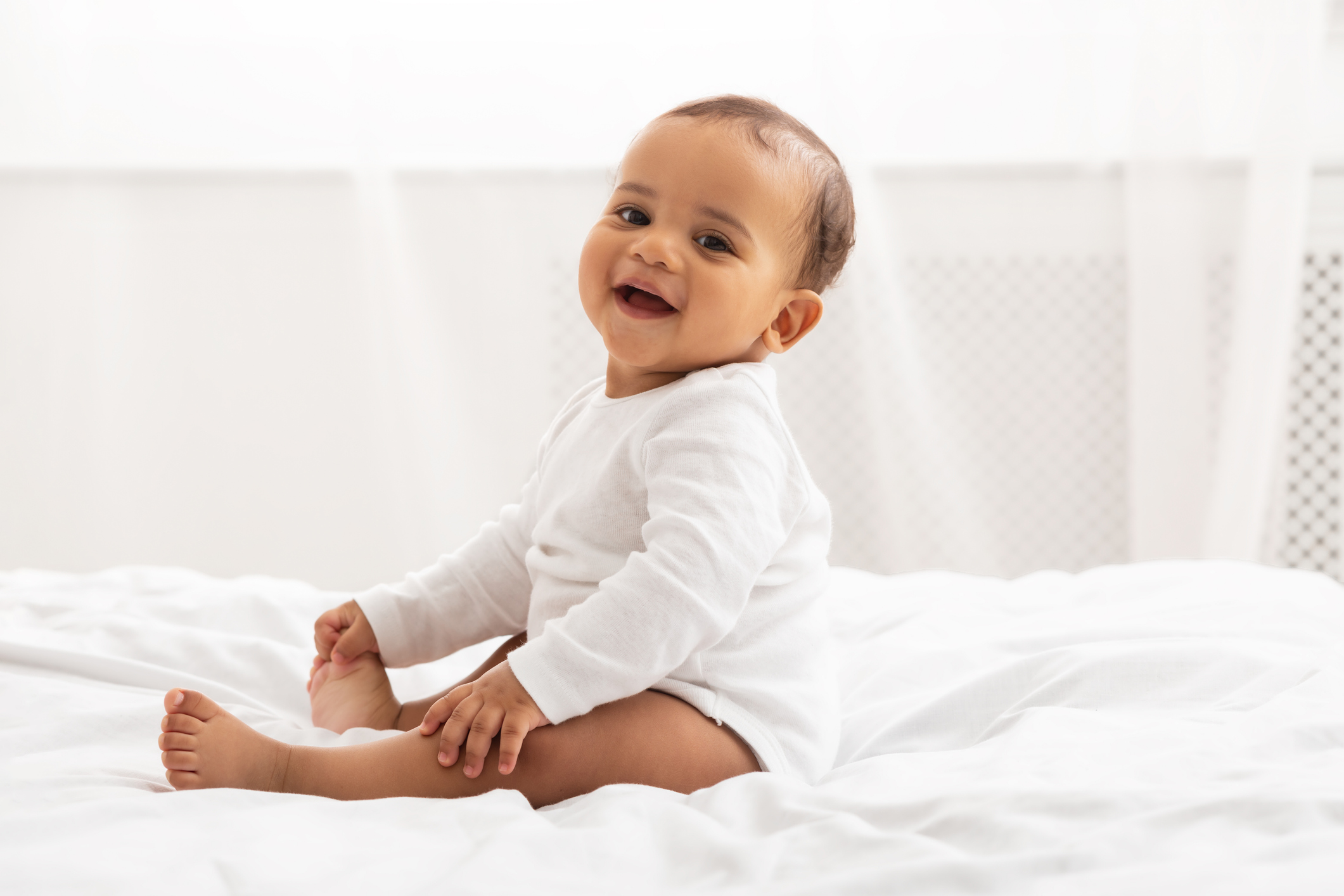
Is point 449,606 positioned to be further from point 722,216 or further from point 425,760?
point 722,216

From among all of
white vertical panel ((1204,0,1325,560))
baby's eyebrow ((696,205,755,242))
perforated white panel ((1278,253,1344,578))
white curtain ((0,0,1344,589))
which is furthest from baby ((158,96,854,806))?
perforated white panel ((1278,253,1344,578))

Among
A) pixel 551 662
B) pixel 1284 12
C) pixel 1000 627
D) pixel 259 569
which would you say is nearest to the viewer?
pixel 551 662

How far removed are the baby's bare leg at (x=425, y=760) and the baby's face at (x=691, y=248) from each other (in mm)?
262

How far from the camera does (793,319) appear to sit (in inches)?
32.8

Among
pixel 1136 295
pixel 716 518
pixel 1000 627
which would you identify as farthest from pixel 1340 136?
pixel 716 518

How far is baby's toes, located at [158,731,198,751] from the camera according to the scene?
2.02ft

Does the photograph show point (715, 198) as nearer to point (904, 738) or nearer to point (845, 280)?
point (904, 738)

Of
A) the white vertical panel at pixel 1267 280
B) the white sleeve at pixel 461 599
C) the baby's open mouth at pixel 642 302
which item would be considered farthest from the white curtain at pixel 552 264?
the baby's open mouth at pixel 642 302

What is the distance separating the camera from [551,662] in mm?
648

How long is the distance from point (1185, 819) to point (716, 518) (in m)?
0.30

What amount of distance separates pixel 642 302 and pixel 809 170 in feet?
0.51

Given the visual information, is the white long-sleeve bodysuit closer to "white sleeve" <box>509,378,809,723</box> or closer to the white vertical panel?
"white sleeve" <box>509,378,809,723</box>

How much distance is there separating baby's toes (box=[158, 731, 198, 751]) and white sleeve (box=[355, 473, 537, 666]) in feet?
0.84

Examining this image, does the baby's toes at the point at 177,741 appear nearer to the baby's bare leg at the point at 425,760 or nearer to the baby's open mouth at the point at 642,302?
the baby's bare leg at the point at 425,760
